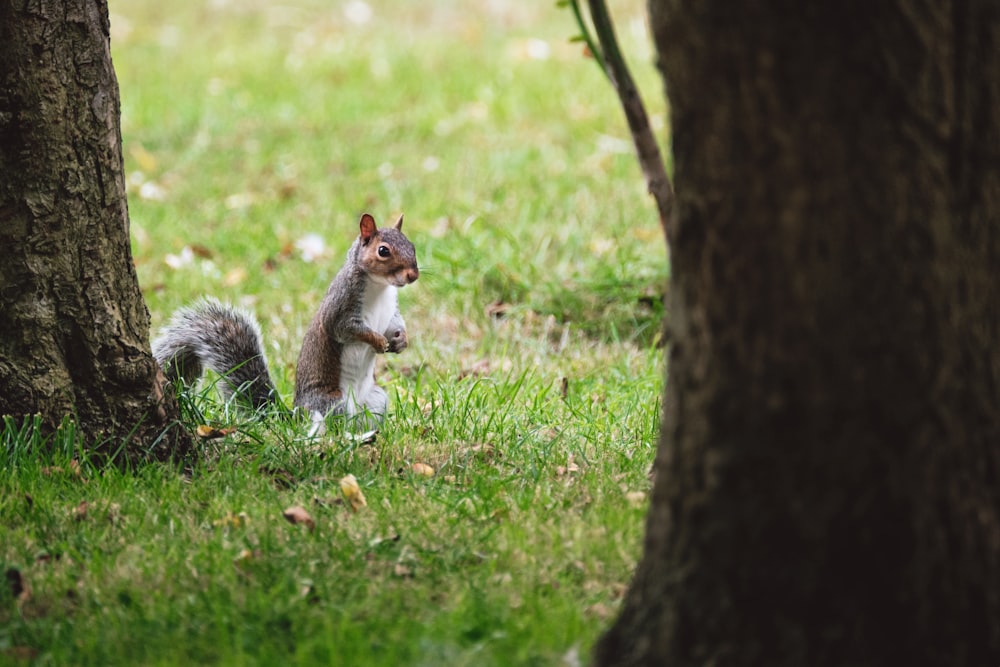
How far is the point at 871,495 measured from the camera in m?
2.02

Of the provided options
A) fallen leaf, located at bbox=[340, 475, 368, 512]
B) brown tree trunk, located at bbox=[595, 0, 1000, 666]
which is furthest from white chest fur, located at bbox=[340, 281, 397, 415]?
brown tree trunk, located at bbox=[595, 0, 1000, 666]

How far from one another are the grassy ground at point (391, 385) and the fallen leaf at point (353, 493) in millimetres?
26

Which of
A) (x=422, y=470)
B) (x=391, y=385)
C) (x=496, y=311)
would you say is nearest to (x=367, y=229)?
(x=391, y=385)

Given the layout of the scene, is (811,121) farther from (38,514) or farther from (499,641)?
(38,514)

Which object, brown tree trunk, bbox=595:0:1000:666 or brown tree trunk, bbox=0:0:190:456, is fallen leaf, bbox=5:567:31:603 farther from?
brown tree trunk, bbox=595:0:1000:666

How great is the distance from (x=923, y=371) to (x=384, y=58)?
772 cm

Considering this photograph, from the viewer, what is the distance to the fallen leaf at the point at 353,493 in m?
3.05

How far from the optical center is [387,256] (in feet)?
12.0

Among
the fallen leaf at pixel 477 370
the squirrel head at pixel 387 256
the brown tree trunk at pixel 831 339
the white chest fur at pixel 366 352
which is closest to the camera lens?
the brown tree trunk at pixel 831 339

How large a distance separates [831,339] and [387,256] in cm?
192

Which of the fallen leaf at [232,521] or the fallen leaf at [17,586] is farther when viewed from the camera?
the fallen leaf at [232,521]

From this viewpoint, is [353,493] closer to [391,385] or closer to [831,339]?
[391,385]

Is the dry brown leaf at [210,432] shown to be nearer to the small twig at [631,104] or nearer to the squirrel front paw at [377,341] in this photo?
the squirrel front paw at [377,341]

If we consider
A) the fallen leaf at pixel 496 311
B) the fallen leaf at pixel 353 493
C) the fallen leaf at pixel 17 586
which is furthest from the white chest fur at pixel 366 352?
the fallen leaf at pixel 17 586
